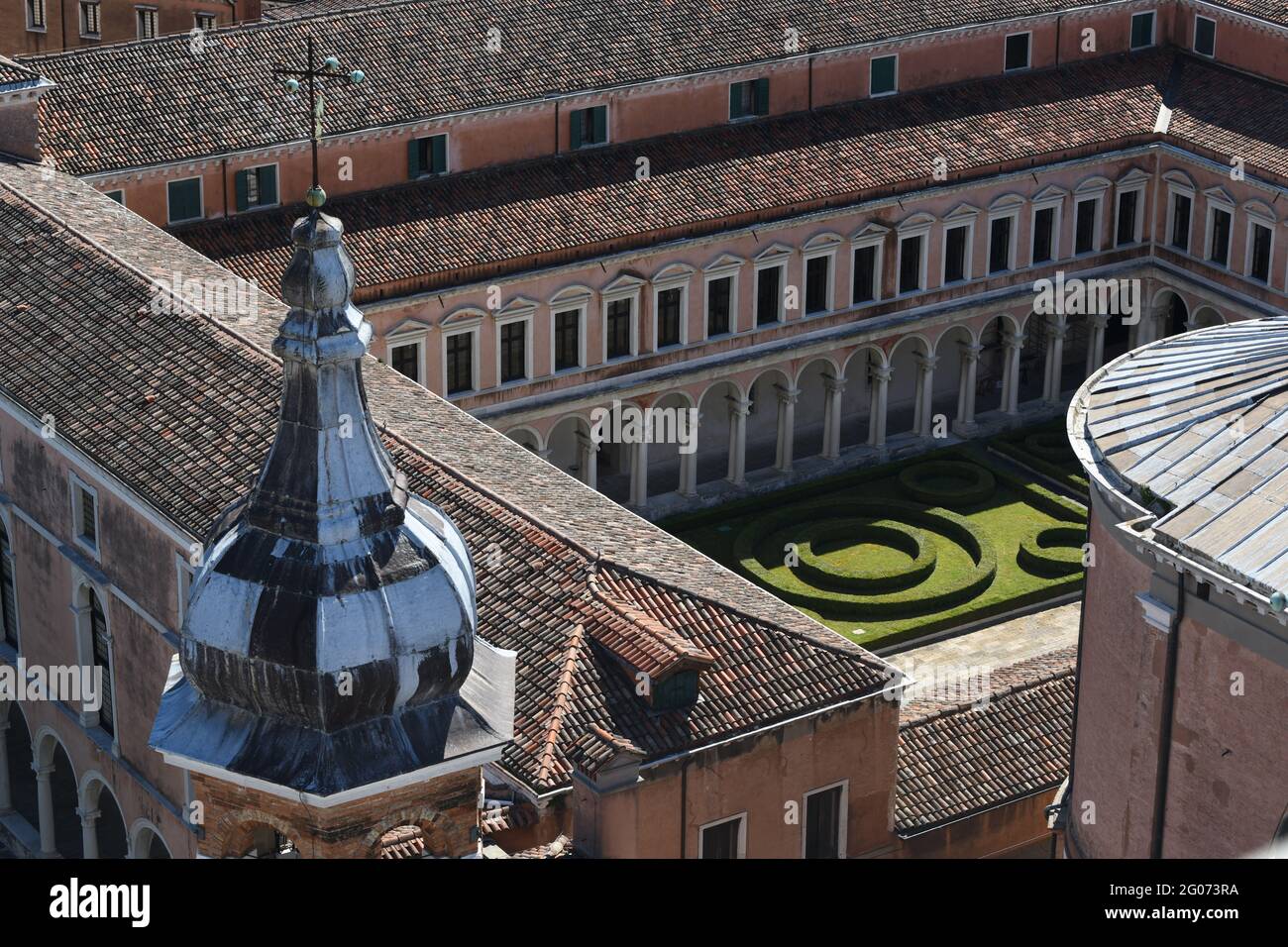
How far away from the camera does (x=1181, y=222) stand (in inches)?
2817

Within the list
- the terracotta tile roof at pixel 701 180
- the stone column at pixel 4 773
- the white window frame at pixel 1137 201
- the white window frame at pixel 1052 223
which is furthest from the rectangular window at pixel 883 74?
the stone column at pixel 4 773

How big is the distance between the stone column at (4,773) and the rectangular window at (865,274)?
26.3 m

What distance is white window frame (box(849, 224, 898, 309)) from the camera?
66625mm

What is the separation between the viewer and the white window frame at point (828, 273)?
6588cm

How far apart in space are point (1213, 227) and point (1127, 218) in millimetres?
2786

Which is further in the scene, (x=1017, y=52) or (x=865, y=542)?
(x=1017, y=52)

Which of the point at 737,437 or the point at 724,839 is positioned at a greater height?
the point at 724,839

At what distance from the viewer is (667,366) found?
6425cm

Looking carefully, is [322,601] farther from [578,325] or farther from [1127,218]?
[1127,218]

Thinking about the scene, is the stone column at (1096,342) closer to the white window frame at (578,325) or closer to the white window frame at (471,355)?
the white window frame at (578,325)

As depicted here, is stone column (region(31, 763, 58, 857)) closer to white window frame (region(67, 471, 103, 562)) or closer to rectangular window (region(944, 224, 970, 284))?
white window frame (region(67, 471, 103, 562))

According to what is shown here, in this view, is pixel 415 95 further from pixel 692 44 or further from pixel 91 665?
pixel 91 665

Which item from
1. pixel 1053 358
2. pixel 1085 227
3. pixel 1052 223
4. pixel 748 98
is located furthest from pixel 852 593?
pixel 1085 227
